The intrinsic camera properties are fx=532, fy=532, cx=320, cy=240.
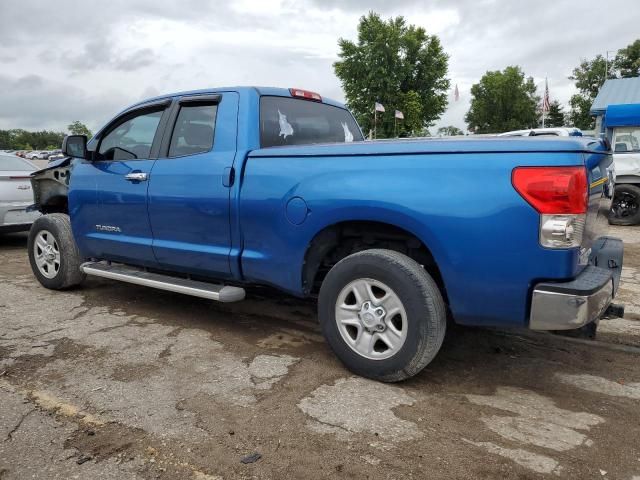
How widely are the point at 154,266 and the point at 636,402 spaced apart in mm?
3425

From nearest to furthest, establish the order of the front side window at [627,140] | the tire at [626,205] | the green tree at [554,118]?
1. the tire at [626,205]
2. the front side window at [627,140]
3. the green tree at [554,118]

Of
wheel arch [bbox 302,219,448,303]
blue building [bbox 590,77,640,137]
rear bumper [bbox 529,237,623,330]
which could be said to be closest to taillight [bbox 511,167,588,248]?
rear bumper [bbox 529,237,623,330]

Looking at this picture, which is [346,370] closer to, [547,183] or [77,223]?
[547,183]

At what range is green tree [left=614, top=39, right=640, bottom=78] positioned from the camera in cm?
4756

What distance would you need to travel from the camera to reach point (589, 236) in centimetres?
284

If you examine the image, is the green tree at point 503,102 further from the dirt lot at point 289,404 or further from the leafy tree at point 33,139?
the leafy tree at point 33,139

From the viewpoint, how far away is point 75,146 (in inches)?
185

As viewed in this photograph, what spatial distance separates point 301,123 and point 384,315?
185 cm

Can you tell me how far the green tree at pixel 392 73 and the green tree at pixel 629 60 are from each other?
1782 centimetres

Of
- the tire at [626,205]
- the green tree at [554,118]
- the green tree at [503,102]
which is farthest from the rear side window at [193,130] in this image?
the green tree at [554,118]

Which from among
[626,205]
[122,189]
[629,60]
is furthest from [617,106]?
[629,60]

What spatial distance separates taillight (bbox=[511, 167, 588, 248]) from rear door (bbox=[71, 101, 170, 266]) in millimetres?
2809

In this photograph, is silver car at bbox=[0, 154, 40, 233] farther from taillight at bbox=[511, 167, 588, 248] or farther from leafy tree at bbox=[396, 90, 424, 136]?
leafy tree at bbox=[396, 90, 424, 136]

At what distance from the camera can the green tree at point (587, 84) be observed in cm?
4650
